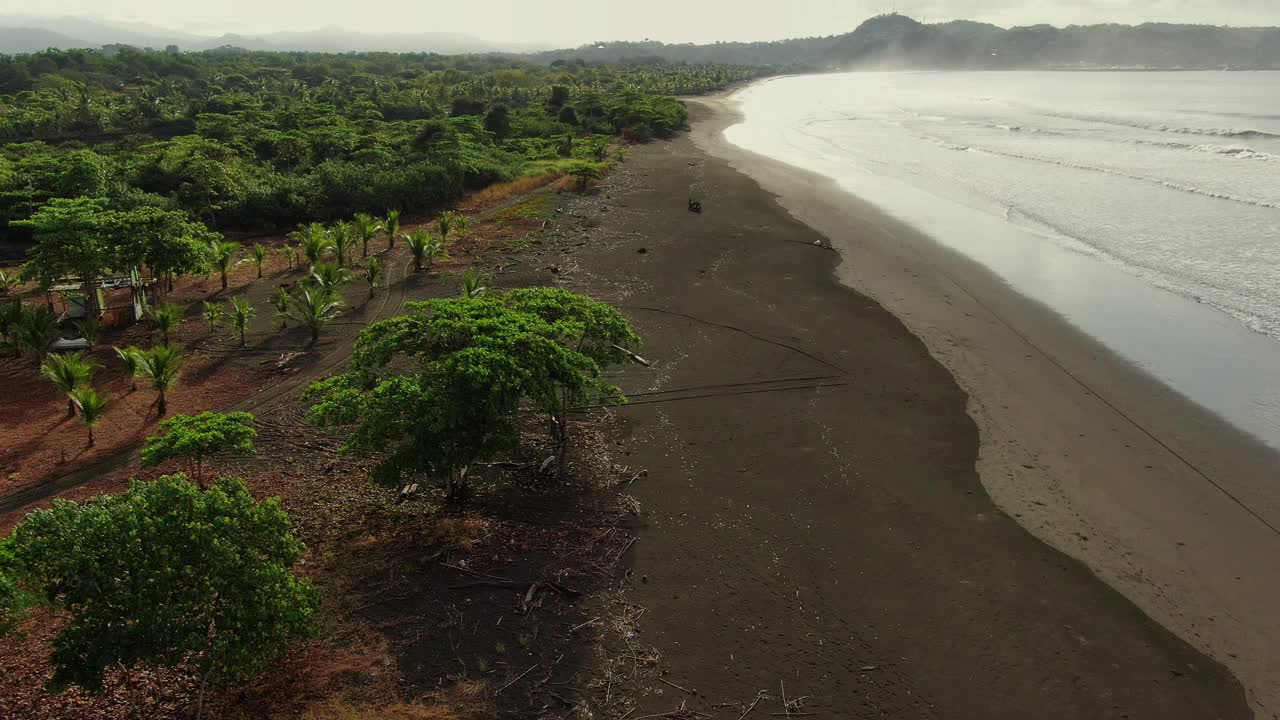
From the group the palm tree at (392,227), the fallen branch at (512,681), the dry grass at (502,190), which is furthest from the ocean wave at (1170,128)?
the fallen branch at (512,681)

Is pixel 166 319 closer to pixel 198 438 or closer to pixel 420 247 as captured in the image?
pixel 420 247

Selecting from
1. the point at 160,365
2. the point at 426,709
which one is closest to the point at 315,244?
the point at 160,365

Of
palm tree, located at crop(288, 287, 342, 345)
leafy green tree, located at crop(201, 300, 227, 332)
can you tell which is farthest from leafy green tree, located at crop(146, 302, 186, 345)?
palm tree, located at crop(288, 287, 342, 345)

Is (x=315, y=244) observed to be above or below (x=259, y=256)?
above

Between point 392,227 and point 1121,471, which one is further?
point 392,227

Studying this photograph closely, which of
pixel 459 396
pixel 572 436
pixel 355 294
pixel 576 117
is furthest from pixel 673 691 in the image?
pixel 576 117

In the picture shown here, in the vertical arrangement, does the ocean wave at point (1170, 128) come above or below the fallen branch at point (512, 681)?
above

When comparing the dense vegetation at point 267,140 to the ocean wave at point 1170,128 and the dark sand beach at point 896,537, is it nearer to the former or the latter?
the dark sand beach at point 896,537
